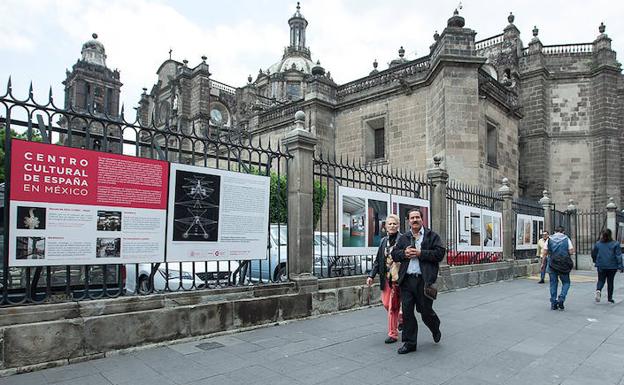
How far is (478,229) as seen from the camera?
11453mm

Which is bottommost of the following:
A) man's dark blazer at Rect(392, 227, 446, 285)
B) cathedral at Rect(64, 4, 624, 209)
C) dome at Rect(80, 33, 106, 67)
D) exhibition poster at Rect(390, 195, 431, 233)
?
man's dark blazer at Rect(392, 227, 446, 285)

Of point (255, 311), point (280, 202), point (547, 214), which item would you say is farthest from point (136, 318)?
point (547, 214)

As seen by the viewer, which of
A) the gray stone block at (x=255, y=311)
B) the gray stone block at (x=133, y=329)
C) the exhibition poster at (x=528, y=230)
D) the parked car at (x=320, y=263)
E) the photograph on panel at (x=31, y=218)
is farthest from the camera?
the exhibition poster at (x=528, y=230)

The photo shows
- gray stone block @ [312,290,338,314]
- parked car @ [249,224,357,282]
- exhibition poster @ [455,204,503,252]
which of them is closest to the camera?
gray stone block @ [312,290,338,314]

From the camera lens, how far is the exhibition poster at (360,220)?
24.2 feet

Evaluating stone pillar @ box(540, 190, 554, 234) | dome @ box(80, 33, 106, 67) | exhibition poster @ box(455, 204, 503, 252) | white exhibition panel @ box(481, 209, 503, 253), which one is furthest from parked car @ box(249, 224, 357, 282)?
dome @ box(80, 33, 106, 67)

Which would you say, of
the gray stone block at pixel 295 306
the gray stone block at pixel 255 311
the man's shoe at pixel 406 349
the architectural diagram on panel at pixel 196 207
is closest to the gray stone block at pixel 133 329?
the gray stone block at pixel 255 311

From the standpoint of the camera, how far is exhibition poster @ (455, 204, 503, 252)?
35.4 feet

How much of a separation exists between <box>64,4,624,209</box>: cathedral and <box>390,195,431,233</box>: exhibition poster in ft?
7.28

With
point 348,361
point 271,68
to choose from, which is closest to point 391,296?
point 348,361

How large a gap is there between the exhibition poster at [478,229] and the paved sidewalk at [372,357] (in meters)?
4.05

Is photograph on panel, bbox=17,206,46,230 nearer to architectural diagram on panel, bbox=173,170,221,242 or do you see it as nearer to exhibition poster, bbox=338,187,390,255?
architectural diagram on panel, bbox=173,170,221,242

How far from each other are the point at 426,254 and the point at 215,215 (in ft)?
8.91

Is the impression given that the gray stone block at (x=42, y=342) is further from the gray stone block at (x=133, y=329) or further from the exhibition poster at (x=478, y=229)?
the exhibition poster at (x=478, y=229)
